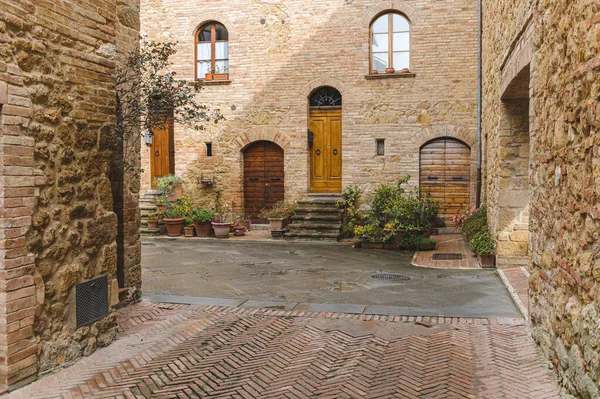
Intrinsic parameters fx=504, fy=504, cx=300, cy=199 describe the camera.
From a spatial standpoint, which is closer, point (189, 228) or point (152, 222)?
point (189, 228)

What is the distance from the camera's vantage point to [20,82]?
3551 millimetres

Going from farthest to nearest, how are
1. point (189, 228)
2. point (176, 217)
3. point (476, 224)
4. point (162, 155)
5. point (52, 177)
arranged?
1. point (162, 155)
2. point (176, 217)
3. point (189, 228)
4. point (476, 224)
5. point (52, 177)

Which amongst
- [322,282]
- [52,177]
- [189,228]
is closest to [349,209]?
[189,228]


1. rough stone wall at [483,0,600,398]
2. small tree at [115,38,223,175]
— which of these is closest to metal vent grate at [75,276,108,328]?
small tree at [115,38,223,175]

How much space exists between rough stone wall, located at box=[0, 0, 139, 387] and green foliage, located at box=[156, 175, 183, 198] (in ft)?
30.0

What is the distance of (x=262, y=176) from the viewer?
14.0 metres

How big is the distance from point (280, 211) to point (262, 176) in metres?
1.69

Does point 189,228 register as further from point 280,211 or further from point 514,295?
point 514,295

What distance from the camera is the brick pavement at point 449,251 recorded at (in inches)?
Result: 330

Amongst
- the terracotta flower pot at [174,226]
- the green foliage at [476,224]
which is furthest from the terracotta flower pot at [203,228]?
the green foliage at [476,224]

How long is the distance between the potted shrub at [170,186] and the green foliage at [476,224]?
7721 millimetres

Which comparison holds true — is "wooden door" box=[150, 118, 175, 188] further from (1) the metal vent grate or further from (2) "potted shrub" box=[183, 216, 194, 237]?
(1) the metal vent grate

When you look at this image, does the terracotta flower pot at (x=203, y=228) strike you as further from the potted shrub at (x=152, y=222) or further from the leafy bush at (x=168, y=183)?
the leafy bush at (x=168, y=183)

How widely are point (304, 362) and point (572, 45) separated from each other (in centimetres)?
307
